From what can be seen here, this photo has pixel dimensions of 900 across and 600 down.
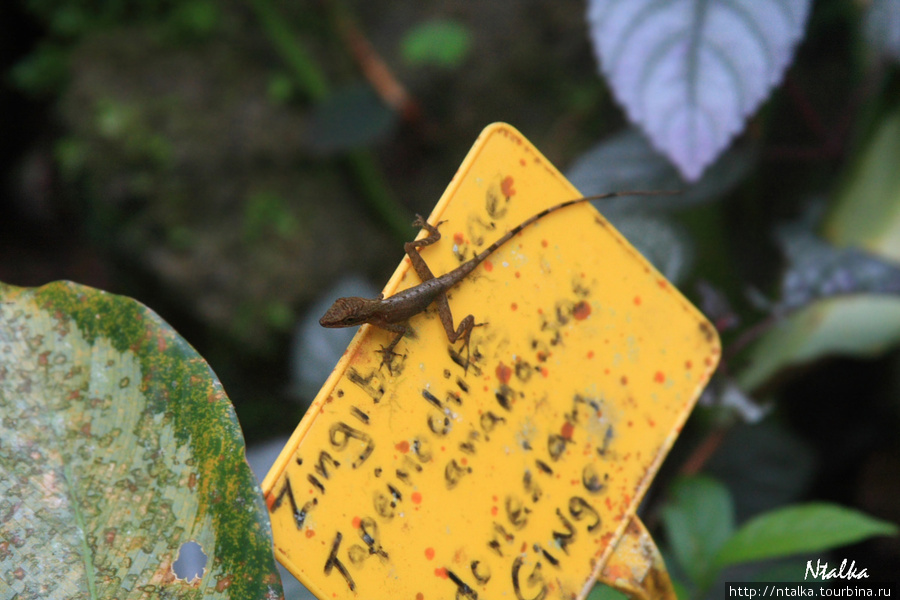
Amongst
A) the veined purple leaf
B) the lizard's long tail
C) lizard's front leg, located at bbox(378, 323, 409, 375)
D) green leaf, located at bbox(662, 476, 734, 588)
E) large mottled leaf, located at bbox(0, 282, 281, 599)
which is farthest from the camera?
green leaf, located at bbox(662, 476, 734, 588)

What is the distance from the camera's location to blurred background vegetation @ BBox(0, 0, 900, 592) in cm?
195

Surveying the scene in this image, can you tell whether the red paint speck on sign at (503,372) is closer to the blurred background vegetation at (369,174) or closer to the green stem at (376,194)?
the blurred background vegetation at (369,174)

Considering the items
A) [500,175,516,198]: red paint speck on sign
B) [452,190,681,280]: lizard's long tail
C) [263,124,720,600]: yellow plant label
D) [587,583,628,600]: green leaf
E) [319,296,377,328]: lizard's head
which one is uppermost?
[500,175,516,198]: red paint speck on sign

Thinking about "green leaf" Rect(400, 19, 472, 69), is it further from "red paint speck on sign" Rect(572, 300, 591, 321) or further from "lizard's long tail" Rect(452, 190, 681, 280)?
"red paint speck on sign" Rect(572, 300, 591, 321)

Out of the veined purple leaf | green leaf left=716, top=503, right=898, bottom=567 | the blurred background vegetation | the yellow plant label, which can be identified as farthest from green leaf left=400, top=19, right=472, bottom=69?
green leaf left=716, top=503, right=898, bottom=567

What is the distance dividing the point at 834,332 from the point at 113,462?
1713 mm

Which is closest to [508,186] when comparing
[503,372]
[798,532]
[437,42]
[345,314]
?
[503,372]

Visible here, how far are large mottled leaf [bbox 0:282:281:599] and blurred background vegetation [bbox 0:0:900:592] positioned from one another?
42.7 inches

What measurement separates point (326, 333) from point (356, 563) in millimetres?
1205

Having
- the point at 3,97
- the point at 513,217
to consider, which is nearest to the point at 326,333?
the point at 513,217

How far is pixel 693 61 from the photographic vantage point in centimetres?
148

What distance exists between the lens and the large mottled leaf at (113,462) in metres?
0.94

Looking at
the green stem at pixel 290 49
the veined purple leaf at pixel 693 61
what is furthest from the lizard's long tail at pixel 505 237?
the green stem at pixel 290 49

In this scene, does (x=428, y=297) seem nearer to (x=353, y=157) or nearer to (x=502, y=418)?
(x=502, y=418)
